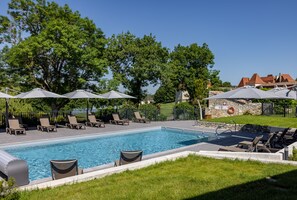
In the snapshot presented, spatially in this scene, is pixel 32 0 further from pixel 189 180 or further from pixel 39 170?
pixel 189 180

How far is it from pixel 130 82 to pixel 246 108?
1312cm

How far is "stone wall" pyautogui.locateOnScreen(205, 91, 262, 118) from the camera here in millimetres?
23391

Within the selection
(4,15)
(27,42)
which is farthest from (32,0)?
(27,42)

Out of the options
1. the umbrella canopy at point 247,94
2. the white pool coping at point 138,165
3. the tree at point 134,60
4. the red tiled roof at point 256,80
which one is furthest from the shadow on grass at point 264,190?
the red tiled roof at point 256,80

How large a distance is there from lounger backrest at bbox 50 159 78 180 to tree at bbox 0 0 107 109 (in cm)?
1561

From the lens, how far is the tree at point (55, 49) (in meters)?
20.5

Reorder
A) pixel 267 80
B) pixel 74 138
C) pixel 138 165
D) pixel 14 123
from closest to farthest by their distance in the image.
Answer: pixel 138 165
pixel 74 138
pixel 14 123
pixel 267 80

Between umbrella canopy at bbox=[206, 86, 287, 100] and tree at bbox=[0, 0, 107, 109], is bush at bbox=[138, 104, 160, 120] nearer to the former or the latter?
tree at bbox=[0, 0, 107, 109]

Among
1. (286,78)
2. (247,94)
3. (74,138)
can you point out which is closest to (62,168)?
(247,94)

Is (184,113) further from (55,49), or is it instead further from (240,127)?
(55,49)

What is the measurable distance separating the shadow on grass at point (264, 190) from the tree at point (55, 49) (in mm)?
18167

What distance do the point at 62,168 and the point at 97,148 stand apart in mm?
6842

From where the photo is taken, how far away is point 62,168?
631 centimetres

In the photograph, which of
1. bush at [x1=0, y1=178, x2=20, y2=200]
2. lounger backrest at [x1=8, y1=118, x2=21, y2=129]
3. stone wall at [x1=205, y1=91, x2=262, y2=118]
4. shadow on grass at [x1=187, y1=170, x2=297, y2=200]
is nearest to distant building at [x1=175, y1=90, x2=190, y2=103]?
stone wall at [x1=205, y1=91, x2=262, y2=118]
